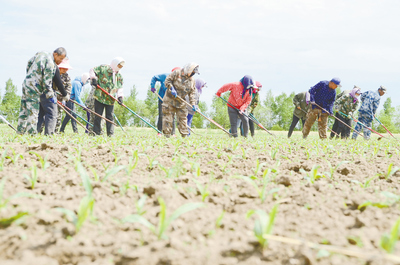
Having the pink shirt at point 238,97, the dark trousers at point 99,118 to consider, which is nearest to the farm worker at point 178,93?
the dark trousers at point 99,118

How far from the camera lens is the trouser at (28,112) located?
6.26 metres

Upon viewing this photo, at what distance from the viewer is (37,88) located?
245 inches

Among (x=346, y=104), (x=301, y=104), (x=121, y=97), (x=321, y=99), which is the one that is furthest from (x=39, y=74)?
(x=346, y=104)

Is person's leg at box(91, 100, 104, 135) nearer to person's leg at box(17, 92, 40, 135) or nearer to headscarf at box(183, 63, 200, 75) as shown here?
person's leg at box(17, 92, 40, 135)

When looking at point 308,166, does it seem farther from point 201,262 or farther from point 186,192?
point 201,262

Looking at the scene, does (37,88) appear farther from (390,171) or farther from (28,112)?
(390,171)

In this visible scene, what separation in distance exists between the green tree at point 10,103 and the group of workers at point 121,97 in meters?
47.5

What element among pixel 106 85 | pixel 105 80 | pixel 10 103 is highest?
pixel 105 80

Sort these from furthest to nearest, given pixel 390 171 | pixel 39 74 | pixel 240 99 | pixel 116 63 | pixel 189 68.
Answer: pixel 240 99 → pixel 116 63 → pixel 189 68 → pixel 39 74 → pixel 390 171

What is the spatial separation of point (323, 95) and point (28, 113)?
8.44 metres

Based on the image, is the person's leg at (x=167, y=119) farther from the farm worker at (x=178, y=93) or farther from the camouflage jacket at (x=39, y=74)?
the camouflage jacket at (x=39, y=74)

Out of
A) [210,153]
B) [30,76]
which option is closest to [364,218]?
[210,153]

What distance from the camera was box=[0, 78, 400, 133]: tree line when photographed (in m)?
51.8

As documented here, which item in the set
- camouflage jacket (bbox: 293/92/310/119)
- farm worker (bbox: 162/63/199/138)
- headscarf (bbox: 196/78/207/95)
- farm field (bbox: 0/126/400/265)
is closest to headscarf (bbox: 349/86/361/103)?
camouflage jacket (bbox: 293/92/310/119)
